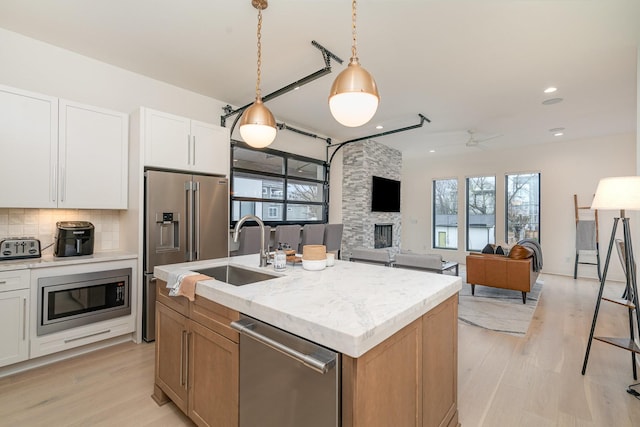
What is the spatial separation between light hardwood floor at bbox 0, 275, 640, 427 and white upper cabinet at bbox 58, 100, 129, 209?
4.92 feet

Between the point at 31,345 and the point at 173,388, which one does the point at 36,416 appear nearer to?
the point at 31,345

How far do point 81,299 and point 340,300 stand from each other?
268 centimetres

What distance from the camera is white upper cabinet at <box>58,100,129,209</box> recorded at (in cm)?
271

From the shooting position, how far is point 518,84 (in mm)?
3502

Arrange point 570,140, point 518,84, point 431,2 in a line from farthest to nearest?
point 570,140 < point 518,84 < point 431,2

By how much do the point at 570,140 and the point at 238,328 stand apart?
24.9 ft

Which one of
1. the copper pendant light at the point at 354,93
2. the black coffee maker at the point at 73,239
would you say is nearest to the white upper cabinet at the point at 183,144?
the black coffee maker at the point at 73,239

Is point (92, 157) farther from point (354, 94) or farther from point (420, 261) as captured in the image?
point (420, 261)

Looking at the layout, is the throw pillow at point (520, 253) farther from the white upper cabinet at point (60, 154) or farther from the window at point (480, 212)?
the white upper cabinet at point (60, 154)

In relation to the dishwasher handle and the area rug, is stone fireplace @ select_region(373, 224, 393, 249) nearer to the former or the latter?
the area rug

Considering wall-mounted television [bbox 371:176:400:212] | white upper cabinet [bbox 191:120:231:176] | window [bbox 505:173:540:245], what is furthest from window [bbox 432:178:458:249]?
white upper cabinet [bbox 191:120:231:176]

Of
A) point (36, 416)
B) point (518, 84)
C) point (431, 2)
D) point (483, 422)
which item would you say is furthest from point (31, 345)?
point (518, 84)

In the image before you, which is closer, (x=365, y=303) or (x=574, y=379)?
(x=365, y=303)

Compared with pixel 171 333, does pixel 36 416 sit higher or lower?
lower
